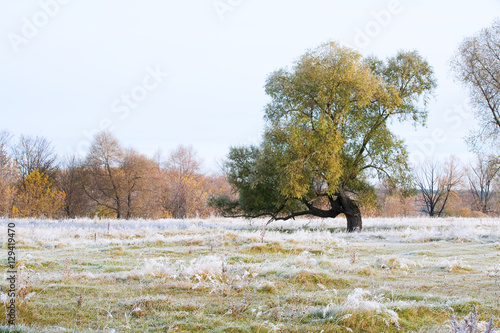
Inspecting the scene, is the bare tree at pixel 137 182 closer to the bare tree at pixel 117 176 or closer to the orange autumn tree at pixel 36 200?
the bare tree at pixel 117 176

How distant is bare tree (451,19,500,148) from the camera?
21781 mm

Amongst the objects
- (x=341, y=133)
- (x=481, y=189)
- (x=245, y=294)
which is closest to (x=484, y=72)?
(x=341, y=133)

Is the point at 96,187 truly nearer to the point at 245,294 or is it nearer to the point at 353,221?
the point at 353,221

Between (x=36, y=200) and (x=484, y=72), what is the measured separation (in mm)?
36980

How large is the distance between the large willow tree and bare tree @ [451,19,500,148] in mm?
2530

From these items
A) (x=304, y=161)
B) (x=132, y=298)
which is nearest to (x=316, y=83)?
(x=304, y=161)

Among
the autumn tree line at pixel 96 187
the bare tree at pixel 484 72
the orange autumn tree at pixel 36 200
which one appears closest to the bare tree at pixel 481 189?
the autumn tree line at pixel 96 187

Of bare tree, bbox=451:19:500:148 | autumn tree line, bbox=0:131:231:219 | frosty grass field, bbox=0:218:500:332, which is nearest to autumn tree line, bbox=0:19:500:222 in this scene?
bare tree, bbox=451:19:500:148

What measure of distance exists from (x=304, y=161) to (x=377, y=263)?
9721 mm

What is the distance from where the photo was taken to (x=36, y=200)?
37.2m

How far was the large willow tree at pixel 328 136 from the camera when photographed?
18938mm

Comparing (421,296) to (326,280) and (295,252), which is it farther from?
(295,252)

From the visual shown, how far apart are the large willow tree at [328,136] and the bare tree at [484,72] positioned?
253cm

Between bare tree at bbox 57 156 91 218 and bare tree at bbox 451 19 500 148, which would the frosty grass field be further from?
bare tree at bbox 57 156 91 218
